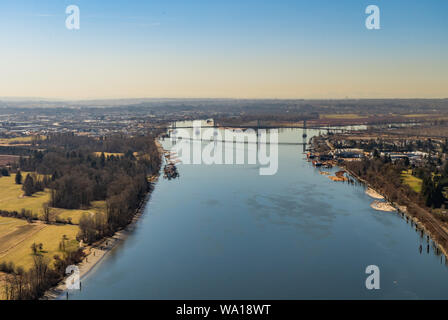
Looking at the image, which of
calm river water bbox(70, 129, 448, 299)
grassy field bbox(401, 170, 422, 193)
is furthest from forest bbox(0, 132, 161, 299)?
grassy field bbox(401, 170, 422, 193)

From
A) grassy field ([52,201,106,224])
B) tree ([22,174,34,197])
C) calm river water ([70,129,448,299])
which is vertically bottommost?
calm river water ([70,129,448,299])

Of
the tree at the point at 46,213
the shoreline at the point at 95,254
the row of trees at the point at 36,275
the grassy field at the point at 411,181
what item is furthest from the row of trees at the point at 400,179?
the tree at the point at 46,213

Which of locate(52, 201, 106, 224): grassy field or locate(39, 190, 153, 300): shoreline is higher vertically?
locate(52, 201, 106, 224): grassy field

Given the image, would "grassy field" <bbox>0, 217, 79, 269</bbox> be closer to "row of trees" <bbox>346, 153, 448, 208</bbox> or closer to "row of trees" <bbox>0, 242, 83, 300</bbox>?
"row of trees" <bbox>0, 242, 83, 300</bbox>

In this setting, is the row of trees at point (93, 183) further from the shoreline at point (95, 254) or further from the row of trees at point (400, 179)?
the row of trees at point (400, 179)

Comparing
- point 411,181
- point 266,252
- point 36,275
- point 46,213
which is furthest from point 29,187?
point 411,181
